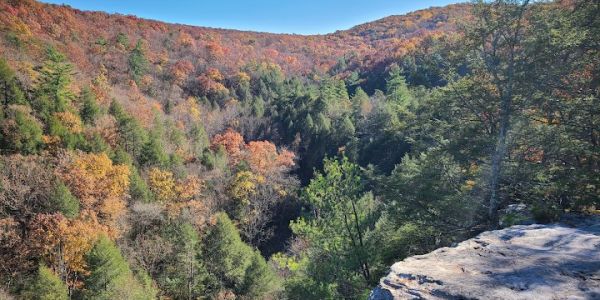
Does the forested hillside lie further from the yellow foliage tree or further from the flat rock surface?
the flat rock surface

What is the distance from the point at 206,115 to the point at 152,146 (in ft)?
106

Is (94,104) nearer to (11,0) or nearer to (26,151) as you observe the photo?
(26,151)

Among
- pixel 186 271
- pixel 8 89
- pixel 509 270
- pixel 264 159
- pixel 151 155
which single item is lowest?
pixel 186 271

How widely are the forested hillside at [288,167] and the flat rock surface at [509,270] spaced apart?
222cm

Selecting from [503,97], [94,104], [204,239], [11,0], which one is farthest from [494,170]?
[11,0]

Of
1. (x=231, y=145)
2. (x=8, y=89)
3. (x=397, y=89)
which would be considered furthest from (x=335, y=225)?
(x=397, y=89)

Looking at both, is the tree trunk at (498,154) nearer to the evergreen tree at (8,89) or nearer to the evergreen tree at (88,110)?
the evergreen tree at (8,89)

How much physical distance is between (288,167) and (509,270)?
46703 millimetres

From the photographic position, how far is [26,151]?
26703mm

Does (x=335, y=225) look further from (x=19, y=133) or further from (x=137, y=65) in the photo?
(x=137, y=65)

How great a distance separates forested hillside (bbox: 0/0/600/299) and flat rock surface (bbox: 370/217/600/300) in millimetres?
2216

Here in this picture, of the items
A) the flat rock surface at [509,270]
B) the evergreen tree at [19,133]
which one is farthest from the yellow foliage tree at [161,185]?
the flat rock surface at [509,270]

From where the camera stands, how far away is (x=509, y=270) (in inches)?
214

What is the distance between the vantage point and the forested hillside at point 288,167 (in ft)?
34.8
